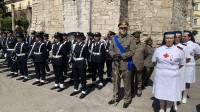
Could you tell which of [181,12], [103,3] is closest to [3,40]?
[103,3]

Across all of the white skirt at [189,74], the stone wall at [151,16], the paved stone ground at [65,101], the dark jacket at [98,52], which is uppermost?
the stone wall at [151,16]

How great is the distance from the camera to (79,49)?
21.2 feet

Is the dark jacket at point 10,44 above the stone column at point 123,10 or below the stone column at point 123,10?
below

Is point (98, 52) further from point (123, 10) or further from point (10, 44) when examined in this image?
point (123, 10)

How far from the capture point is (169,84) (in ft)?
15.1

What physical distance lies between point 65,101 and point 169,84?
277cm

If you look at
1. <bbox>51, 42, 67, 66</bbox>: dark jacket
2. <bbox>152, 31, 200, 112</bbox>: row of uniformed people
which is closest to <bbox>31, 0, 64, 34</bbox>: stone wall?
<bbox>51, 42, 67, 66</bbox>: dark jacket

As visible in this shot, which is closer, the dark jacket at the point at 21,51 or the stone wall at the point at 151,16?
the dark jacket at the point at 21,51

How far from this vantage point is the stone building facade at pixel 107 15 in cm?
1297

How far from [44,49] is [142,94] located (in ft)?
11.3

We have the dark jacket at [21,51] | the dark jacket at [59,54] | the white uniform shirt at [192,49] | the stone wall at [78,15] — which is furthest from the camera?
the stone wall at [78,15]

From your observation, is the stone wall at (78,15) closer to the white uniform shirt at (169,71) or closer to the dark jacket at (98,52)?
the dark jacket at (98,52)

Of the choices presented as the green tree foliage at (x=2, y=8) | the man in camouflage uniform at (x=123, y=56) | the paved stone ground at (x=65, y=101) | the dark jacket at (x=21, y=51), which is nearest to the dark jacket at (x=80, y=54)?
the paved stone ground at (x=65, y=101)

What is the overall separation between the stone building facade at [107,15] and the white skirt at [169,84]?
8259 millimetres
